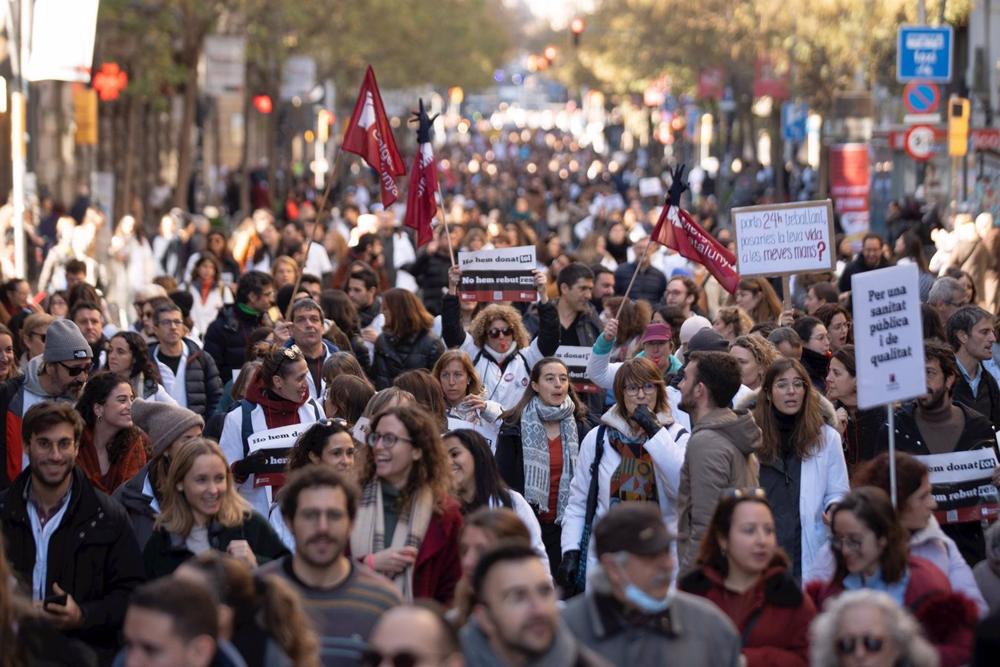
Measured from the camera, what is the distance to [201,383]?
41.3 feet

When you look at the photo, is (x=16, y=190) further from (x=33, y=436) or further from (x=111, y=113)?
(x=111, y=113)

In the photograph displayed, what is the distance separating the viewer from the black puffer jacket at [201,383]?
12.5 metres

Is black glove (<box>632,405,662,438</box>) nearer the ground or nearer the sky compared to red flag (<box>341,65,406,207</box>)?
nearer the ground

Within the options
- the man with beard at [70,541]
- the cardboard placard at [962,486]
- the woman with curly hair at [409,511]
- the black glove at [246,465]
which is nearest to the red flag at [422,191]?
the black glove at [246,465]

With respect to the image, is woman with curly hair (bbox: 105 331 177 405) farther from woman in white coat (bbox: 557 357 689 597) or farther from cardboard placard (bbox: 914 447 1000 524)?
cardboard placard (bbox: 914 447 1000 524)

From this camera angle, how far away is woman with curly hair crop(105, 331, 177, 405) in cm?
1141

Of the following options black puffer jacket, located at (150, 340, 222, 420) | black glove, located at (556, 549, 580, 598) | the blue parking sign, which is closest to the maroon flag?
black puffer jacket, located at (150, 340, 222, 420)

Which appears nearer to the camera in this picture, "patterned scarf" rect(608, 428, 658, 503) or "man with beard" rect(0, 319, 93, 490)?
"patterned scarf" rect(608, 428, 658, 503)

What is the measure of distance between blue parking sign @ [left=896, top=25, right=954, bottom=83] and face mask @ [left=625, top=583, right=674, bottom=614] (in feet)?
73.3

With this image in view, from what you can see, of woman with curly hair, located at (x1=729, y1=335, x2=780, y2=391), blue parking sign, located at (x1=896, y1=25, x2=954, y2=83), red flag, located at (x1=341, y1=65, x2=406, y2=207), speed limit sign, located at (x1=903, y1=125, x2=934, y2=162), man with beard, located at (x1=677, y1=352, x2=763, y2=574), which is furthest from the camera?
blue parking sign, located at (x1=896, y1=25, x2=954, y2=83)

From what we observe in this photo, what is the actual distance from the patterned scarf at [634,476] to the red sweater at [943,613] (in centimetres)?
212

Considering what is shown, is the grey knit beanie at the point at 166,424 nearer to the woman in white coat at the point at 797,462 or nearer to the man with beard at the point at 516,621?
the woman in white coat at the point at 797,462

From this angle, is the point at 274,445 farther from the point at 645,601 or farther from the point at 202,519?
the point at 645,601

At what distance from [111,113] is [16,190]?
20.6 meters
